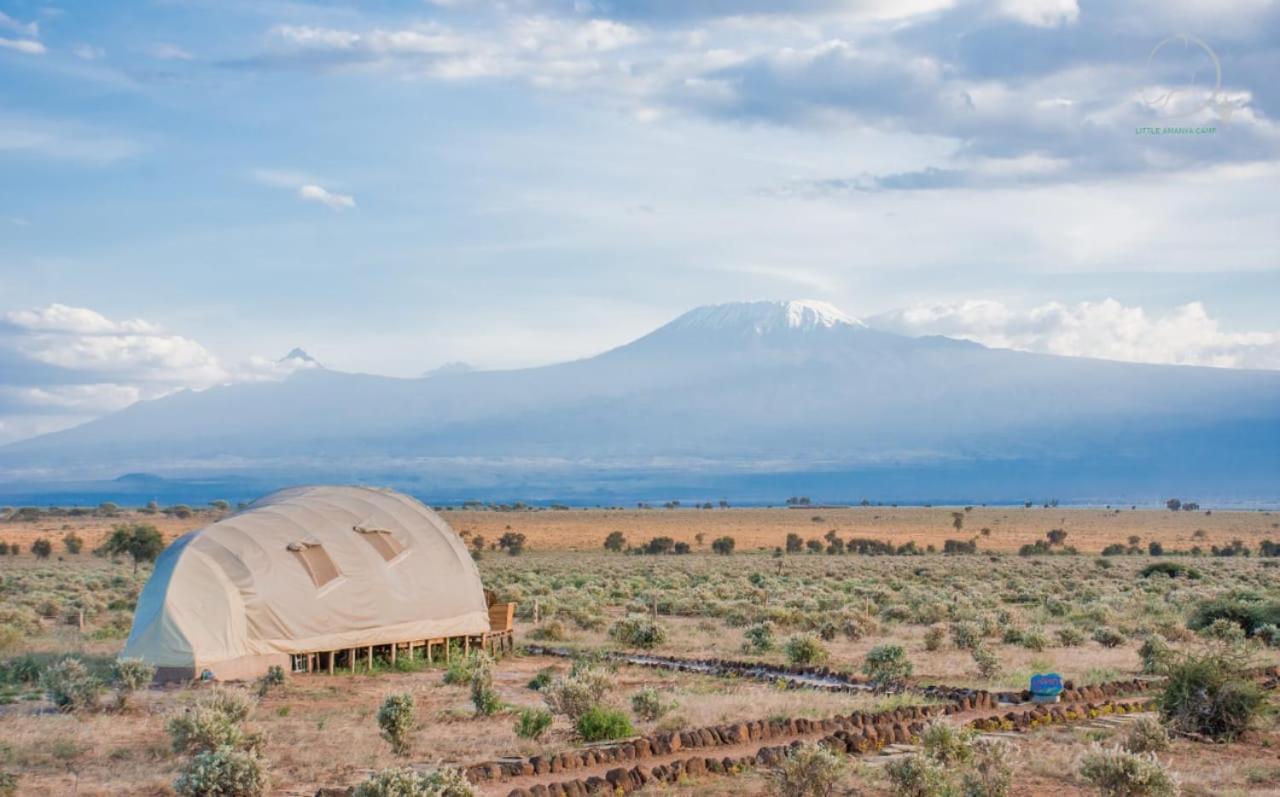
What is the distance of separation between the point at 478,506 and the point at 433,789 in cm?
11972

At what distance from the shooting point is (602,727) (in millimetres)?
14875

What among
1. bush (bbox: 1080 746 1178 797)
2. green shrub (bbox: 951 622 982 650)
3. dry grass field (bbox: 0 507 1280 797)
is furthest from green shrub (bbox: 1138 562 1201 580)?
bush (bbox: 1080 746 1178 797)

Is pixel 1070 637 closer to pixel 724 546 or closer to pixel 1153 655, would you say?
pixel 1153 655

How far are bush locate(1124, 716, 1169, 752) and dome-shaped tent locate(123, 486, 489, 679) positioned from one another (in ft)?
44.0

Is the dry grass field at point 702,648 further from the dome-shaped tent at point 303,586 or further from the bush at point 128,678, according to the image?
the dome-shaped tent at point 303,586

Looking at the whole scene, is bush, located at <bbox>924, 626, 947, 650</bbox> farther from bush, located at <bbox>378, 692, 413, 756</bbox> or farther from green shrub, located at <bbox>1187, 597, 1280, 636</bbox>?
bush, located at <bbox>378, 692, 413, 756</bbox>

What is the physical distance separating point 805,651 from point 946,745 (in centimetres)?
969

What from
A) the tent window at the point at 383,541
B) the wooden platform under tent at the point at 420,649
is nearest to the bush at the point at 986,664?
the wooden platform under tent at the point at 420,649

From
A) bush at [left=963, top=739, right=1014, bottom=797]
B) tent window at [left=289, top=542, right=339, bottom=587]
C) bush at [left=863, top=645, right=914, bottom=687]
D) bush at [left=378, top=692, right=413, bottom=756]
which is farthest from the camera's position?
tent window at [left=289, top=542, right=339, bottom=587]

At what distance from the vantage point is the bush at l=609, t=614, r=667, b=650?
26219mm

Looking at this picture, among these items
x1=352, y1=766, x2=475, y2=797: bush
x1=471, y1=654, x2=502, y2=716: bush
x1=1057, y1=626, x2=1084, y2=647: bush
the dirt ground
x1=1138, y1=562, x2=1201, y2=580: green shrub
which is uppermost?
x1=352, y1=766, x2=475, y2=797: bush

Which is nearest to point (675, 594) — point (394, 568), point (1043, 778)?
point (394, 568)

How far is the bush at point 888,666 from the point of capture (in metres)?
20.4

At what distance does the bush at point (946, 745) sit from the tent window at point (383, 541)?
1300 centimetres
